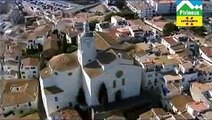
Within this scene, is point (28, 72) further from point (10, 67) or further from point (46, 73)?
point (46, 73)

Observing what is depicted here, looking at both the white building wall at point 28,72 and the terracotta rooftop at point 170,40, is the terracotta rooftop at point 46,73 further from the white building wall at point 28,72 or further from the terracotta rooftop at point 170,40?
the terracotta rooftop at point 170,40

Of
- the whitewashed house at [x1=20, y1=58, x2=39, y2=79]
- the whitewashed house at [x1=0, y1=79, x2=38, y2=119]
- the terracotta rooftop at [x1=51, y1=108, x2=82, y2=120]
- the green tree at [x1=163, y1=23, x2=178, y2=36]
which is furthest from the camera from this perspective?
the green tree at [x1=163, y1=23, x2=178, y2=36]

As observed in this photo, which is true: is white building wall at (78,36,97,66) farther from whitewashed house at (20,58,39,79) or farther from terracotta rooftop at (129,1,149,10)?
terracotta rooftop at (129,1,149,10)

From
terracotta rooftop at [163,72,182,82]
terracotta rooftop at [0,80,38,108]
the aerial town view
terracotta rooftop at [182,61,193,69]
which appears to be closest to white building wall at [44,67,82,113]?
the aerial town view

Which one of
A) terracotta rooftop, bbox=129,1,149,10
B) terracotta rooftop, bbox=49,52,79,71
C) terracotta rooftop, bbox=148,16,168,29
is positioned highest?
terracotta rooftop, bbox=129,1,149,10

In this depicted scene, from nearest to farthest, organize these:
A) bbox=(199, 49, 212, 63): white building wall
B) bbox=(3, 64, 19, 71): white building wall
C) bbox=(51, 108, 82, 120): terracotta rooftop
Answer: bbox=(51, 108, 82, 120): terracotta rooftop < bbox=(3, 64, 19, 71): white building wall < bbox=(199, 49, 212, 63): white building wall

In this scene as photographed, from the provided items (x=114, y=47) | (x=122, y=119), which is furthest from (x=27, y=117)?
(x=114, y=47)

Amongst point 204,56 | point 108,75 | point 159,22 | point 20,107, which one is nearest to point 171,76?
point 108,75

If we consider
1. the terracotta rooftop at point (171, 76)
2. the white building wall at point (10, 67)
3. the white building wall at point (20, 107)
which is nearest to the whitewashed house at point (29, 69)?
the white building wall at point (10, 67)
